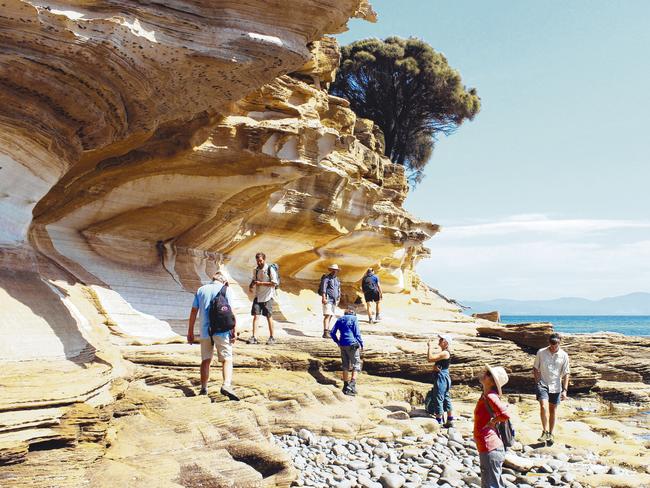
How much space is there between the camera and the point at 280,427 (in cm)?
849

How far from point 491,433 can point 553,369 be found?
167 inches

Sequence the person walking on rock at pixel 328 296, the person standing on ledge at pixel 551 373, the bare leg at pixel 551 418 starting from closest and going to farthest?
the person standing on ledge at pixel 551 373, the bare leg at pixel 551 418, the person walking on rock at pixel 328 296

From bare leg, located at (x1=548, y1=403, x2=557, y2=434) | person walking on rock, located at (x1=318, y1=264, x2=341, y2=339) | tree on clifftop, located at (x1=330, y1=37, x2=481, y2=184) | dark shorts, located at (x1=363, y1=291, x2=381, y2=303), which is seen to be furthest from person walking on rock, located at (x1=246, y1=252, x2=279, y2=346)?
tree on clifftop, located at (x1=330, y1=37, x2=481, y2=184)

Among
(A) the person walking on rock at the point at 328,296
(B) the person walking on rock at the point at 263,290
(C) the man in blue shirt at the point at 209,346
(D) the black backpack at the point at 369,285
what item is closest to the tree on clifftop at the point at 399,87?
(D) the black backpack at the point at 369,285

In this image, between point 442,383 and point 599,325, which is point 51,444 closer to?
point 442,383

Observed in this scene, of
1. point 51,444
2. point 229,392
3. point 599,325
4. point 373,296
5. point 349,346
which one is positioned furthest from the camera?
point 599,325

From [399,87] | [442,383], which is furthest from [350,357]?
[399,87]

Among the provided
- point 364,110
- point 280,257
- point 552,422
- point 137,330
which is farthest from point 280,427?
point 364,110

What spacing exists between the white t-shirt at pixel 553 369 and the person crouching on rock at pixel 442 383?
139 cm

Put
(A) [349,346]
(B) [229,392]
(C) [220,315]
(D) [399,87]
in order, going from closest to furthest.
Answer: (B) [229,392] → (C) [220,315] → (A) [349,346] → (D) [399,87]

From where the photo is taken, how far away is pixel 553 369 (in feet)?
31.6

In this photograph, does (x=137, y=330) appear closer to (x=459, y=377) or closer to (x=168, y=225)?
(x=168, y=225)

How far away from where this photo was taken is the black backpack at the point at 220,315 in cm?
782

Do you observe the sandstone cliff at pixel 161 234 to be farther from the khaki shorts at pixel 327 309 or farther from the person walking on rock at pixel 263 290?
the khaki shorts at pixel 327 309
